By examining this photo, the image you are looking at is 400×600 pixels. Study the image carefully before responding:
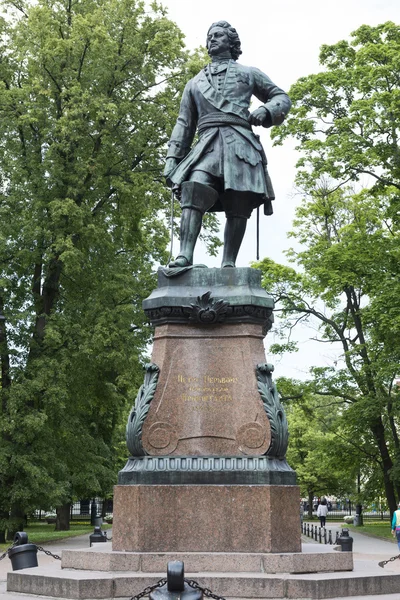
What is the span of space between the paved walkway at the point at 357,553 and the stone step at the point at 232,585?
0.13 m

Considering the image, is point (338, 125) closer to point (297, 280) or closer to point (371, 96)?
point (371, 96)

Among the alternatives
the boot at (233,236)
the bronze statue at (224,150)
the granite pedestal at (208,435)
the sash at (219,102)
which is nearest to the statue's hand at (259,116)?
the bronze statue at (224,150)

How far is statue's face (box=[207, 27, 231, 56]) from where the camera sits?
1081 cm

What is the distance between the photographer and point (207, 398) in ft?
30.8

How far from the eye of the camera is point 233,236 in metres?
10.6

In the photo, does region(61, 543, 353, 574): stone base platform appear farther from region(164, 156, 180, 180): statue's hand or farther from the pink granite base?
region(164, 156, 180, 180): statue's hand

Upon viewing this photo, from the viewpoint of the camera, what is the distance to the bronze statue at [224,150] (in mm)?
10398

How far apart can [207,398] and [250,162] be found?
283 cm

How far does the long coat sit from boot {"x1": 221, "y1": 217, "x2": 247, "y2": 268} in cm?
36

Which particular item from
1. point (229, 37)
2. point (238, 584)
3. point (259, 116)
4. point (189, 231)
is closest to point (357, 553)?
point (189, 231)

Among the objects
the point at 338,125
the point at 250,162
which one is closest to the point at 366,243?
the point at 338,125

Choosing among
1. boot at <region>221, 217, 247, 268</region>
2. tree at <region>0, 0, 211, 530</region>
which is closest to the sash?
boot at <region>221, 217, 247, 268</region>

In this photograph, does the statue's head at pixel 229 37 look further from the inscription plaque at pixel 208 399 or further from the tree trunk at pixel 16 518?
the tree trunk at pixel 16 518

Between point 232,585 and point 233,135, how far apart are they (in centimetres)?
508
